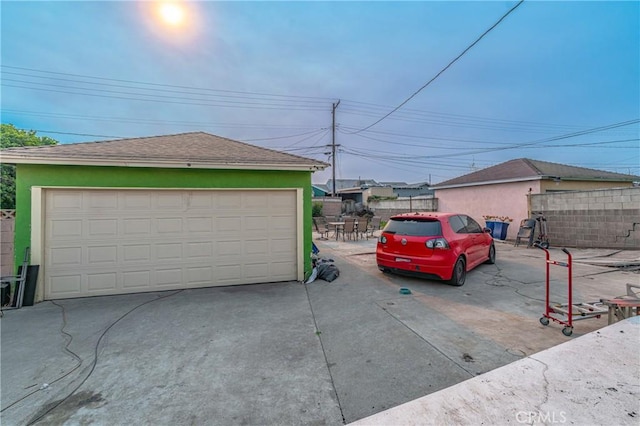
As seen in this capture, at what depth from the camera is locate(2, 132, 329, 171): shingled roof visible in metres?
4.99

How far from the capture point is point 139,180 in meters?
5.46

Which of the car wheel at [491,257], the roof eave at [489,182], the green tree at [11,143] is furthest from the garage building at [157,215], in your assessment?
the roof eave at [489,182]

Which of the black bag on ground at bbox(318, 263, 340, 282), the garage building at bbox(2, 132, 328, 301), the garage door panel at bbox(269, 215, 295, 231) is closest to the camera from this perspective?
the garage building at bbox(2, 132, 328, 301)

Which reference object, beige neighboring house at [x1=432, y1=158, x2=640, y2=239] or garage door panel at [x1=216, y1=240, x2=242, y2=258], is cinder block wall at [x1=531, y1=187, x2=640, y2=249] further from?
garage door panel at [x1=216, y1=240, x2=242, y2=258]

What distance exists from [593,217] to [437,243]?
8.80 metres

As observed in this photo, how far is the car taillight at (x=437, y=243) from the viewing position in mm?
5520

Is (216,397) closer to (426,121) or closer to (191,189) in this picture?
(191,189)

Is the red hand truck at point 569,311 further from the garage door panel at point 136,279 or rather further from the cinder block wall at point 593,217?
the cinder block wall at point 593,217

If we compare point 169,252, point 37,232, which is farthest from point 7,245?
point 169,252

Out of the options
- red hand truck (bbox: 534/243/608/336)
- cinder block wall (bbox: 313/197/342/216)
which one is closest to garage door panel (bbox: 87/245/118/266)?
red hand truck (bbox: 534/243/608/336)

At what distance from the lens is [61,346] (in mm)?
3424

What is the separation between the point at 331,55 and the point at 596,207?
11.4 meters

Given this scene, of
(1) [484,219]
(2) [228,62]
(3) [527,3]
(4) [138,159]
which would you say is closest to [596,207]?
(1) [484,219]

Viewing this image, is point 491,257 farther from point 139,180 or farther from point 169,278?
point 139,180
